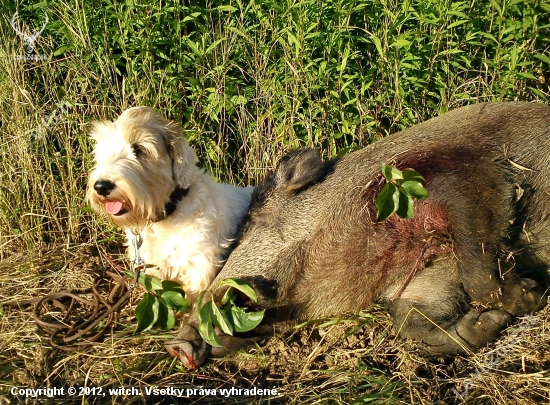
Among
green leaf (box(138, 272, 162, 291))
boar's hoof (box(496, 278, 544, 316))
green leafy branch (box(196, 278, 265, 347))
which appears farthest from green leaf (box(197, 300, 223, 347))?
boar's hoof (box(496, 278, 544, 316))

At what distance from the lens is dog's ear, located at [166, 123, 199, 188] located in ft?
12.2

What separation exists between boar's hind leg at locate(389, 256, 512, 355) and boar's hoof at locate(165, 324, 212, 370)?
1.10 m

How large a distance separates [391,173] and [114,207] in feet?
4.92

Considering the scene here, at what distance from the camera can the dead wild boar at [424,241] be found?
3.47 meters

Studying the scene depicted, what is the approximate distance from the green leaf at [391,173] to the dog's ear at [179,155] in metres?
1.15

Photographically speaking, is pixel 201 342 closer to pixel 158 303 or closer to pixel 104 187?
pixel 158 303

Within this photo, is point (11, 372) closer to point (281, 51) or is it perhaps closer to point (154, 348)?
point (154, 348)

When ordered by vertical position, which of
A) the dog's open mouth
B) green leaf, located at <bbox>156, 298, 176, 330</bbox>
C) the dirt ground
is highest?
the dog's open mouth

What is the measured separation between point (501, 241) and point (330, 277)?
3.15 ft

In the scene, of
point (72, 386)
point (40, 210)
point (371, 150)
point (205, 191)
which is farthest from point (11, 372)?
point (371, 150)

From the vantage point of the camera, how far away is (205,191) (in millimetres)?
3939

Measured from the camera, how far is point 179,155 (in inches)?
147

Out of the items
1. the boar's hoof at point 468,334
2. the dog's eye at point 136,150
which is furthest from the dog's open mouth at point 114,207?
the boar's hoof at point 468,334

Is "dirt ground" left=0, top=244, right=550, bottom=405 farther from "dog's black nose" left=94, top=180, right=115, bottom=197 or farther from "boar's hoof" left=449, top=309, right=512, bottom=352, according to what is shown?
"dog's black nose" left=94, top=180, right=115, bottom=197
